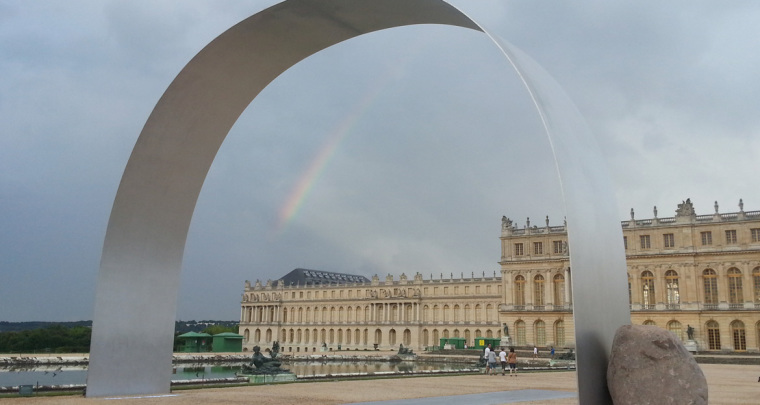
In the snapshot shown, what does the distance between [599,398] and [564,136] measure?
340cm

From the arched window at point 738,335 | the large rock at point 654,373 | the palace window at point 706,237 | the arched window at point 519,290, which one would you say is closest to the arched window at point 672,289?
the palace window at point 706,237

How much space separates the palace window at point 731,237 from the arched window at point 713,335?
6854mm

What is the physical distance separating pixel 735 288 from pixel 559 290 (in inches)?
571

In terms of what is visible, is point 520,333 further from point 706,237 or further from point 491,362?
point 491,362

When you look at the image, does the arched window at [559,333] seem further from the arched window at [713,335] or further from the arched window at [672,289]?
the arched window at [713,335]

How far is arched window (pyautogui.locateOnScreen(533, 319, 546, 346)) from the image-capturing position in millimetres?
60222

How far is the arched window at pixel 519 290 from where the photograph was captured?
2431 inches

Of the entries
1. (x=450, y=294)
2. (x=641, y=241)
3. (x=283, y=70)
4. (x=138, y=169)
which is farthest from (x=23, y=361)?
(x=450, y=294)

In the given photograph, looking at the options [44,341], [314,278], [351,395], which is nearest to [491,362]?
[351,395]

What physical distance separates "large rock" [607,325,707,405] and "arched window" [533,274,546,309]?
5406 centimetres

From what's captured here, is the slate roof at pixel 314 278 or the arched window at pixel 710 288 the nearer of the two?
the arched window at pixel 710 288

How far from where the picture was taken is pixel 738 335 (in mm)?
52438

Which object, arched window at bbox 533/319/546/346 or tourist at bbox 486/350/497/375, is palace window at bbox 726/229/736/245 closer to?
arched window at bbox 533/319/546/346

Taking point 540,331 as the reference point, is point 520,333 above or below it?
below
